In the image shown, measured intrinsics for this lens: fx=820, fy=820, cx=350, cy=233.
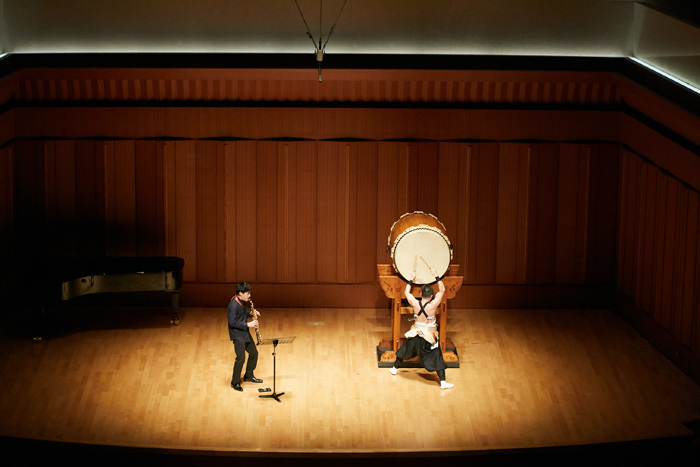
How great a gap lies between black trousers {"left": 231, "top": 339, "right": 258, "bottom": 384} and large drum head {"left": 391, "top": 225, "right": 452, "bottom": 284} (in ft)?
4.81

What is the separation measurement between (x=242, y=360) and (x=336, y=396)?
0.85 meters

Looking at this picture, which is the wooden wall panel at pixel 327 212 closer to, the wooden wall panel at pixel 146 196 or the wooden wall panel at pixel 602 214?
the wooden wall panel at pixel 146 196

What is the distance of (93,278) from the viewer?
7.75 m

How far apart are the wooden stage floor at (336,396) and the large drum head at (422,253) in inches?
36.7

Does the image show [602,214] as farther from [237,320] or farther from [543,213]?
[237,320]

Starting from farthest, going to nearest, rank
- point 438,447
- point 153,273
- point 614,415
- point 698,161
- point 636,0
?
point 636,0 → point 153,273 → point 698,161 → point 614,415 → point 438,447

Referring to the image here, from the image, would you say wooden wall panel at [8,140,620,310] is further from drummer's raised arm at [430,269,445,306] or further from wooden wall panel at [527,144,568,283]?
drummer's raised arm at [430,269,445,306]

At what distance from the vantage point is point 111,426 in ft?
21.1

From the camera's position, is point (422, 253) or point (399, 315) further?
point (399, 315)

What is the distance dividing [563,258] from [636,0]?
2.81 meters

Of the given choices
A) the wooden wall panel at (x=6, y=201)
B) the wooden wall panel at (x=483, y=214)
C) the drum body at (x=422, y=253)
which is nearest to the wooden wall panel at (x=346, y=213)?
the wooden wall panel at (x=483, y=214)

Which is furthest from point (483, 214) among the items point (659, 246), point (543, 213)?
point (659, 246)

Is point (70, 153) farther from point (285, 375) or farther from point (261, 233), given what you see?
point (285, 375)

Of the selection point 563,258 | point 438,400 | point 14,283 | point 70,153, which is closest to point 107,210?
point 70,153
